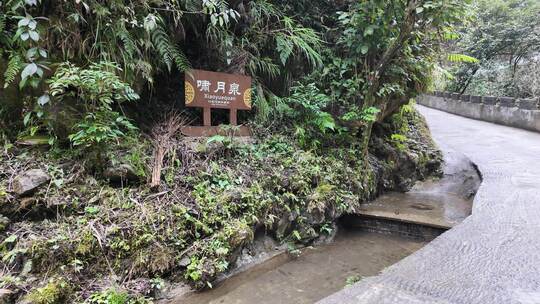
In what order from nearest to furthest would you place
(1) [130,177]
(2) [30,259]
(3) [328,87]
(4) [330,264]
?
(2) [30,259], (1) [130,177], (4) [330,264], (3) [328,87]

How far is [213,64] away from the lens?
5.26 metres

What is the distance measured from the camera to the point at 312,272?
3.98 m

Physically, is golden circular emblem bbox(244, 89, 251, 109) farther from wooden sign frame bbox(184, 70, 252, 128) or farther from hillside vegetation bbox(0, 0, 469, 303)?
hillside vegetation bbox(0, 0, 469, 303)

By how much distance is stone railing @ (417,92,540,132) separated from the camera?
452 inches

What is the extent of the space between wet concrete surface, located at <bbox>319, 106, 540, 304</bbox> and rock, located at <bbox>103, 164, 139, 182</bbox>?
2.49 meters

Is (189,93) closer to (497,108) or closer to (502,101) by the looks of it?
(502,101)

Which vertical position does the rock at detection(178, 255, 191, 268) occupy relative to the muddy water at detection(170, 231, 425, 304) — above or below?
above

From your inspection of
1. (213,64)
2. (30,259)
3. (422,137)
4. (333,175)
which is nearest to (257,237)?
(333,175)

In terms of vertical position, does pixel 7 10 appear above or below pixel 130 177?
above

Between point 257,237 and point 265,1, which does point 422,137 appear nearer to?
point 265,1

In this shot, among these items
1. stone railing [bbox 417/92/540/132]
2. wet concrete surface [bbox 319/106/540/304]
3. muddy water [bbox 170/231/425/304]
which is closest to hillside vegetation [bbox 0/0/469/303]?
muddy water [bbox 170/231/425/304]

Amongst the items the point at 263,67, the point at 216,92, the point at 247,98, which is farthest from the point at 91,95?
the point at 263,67

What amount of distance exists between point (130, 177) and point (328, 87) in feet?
12.7

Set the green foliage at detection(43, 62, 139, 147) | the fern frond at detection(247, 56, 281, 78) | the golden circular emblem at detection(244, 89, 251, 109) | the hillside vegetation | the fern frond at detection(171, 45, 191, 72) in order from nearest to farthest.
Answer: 1. the hillside vegetation
2. the green foliage at detection(43, 62, 139, 147)
3. the fern frond at detection(171, 45, 191, 72)
4. the golden circular emblem at detection(244, 89, 251, 109)
5. the fern frond at detection(247, 56, 281, 78)
